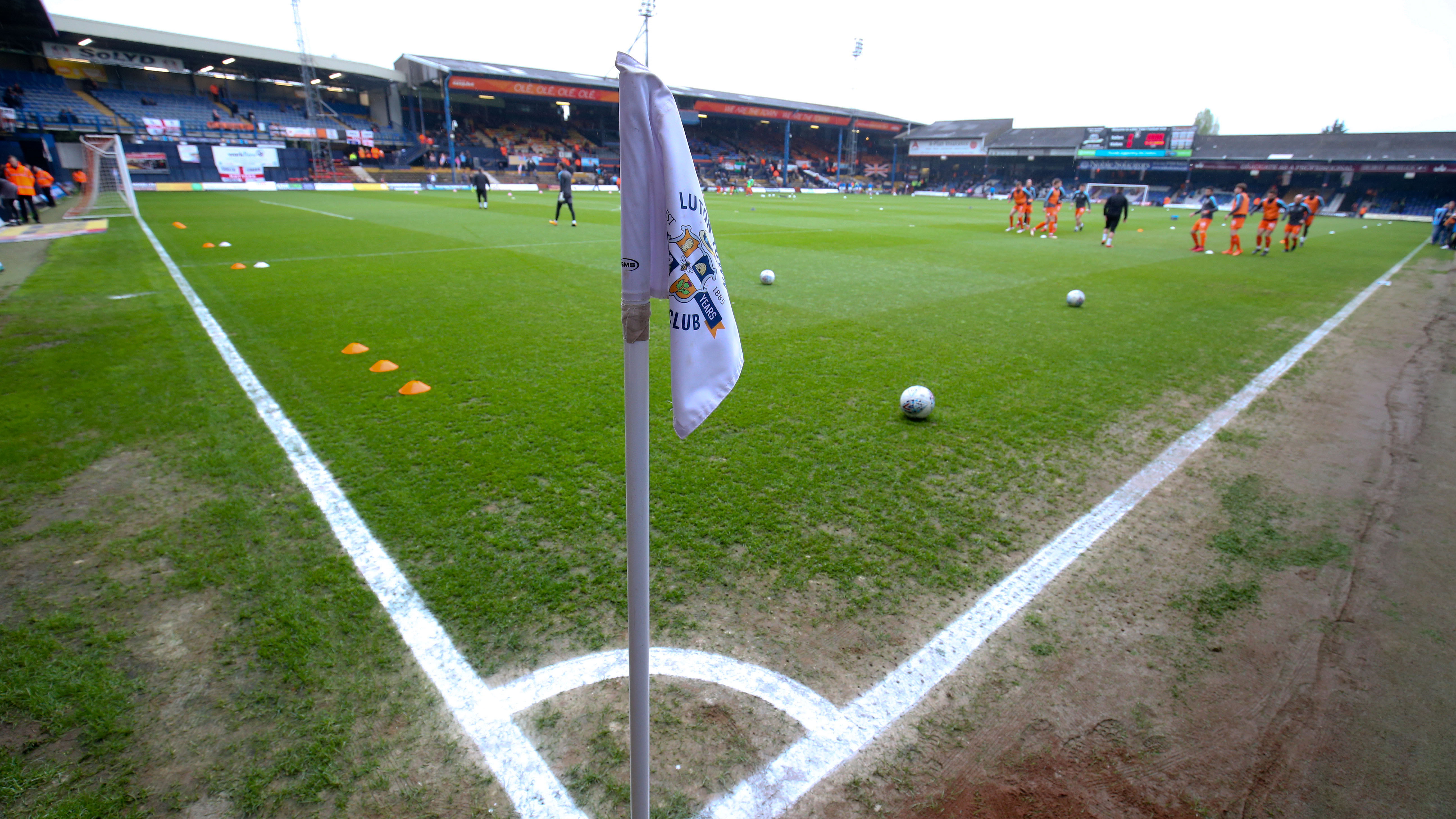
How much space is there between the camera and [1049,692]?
2.74 meters

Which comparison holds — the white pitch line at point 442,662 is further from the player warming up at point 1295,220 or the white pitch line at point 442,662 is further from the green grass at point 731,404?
the player warming up at point 1295,220

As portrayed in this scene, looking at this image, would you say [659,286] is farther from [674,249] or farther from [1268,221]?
[1268,221]

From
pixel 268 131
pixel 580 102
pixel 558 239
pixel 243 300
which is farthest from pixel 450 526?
pixel 580 102

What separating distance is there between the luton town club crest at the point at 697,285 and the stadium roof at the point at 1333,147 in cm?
6548

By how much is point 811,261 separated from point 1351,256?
17.1m

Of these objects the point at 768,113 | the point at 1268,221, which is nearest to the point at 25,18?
the point at 1268,221

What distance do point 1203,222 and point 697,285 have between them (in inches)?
881

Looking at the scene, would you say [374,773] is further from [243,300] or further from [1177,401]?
[243,300]

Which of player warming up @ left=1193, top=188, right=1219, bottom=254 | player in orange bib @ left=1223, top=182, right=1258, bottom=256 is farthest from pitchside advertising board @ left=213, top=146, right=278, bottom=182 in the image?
player in orange bib @ left=1223, top=182, right=1258, bottom=256

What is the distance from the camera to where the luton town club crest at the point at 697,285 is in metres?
1.57

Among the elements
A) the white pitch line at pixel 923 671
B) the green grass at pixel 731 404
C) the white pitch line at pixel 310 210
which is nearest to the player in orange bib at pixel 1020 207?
the green grass at pixel 731 404

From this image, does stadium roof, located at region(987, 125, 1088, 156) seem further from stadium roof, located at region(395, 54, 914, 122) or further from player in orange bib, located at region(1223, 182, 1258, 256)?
player in orange bib, located at region(1223, 182, 1258, 256)

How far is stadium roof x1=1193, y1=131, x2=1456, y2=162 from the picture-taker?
45.3 metres

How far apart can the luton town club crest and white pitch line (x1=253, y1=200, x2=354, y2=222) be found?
2292 cm
